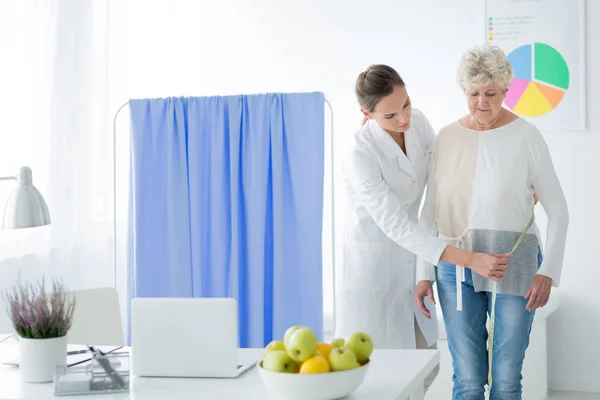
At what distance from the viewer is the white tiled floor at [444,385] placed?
362cm

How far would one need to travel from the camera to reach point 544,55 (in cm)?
367

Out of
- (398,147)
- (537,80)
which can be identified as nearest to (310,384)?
(398,147)

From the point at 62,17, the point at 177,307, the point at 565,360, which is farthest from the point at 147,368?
the point at 565,360

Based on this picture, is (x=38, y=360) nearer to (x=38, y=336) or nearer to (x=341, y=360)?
(x=38, y=336)

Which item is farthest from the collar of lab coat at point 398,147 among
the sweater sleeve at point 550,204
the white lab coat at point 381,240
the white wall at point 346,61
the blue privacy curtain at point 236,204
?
the white wall at point 346,61

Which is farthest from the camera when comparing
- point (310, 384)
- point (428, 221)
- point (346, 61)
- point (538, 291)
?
point (346, 61)

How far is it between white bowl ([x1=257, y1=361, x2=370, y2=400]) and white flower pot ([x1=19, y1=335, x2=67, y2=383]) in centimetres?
54

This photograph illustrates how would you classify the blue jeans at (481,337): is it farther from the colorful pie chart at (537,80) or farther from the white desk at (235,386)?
the colorful pie chart at (537,80)

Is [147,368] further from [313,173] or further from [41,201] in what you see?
[313,173]

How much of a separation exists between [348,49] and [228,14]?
63cm

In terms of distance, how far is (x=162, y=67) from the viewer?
164 inches

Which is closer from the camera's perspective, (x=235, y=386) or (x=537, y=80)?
(x=235, y=386)

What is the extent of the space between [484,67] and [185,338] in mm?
1114

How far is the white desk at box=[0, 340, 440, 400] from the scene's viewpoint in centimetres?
168
